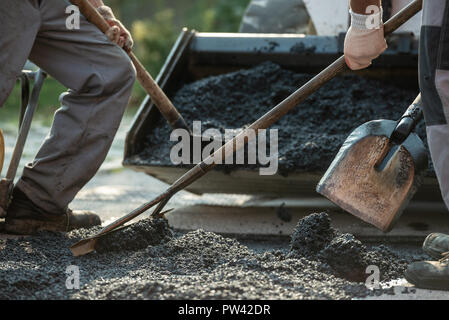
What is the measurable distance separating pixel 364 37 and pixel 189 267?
1.03 meters

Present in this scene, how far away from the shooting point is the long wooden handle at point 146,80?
2926 mm

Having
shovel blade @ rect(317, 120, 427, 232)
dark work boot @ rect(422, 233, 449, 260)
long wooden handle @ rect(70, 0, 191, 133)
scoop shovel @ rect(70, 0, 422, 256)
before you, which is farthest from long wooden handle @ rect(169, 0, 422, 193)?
dark work boot @ rect(422, 233, 449, 260)

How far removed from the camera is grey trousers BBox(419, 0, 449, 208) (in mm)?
2250

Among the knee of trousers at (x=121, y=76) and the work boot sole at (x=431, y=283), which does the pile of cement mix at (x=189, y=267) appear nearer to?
the work boot sole at (x=431, y=283)

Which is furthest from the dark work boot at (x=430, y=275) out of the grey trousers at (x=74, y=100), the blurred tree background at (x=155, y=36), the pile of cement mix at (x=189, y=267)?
the blurred tree background at (x=155, y=36)

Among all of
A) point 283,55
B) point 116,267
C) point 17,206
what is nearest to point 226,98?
point 283,55

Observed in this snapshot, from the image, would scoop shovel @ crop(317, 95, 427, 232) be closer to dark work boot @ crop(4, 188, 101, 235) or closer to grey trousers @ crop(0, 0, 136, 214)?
grey trousers @ crop(0, 0, 136, 214)

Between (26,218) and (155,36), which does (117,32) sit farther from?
(155,36)

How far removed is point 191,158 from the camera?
3.60 meters

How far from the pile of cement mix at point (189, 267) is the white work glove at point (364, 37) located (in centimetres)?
61

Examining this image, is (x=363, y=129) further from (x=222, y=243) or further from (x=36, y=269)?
(x=36, y=269)

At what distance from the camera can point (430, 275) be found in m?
2.31

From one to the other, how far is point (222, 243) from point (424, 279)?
0.78 meters

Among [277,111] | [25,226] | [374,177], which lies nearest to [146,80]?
[277,111]
